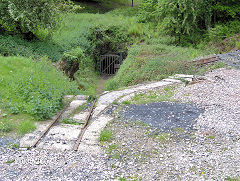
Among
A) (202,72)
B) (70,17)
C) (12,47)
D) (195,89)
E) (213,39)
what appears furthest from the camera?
(70,17)

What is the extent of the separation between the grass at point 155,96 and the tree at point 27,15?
808cm

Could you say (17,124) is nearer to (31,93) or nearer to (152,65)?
(31,93)

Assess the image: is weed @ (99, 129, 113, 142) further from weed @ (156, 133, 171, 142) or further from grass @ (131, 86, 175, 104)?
grass @ (131, 86, 175, 104)

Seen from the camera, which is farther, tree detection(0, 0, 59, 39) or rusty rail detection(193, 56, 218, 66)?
tree detection(0, 0, 59, 39)

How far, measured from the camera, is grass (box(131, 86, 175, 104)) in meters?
9.04

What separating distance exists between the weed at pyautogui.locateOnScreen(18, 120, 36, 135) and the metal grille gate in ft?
46.4

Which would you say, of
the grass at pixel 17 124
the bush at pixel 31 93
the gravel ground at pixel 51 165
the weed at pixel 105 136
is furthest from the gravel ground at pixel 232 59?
the grass at pixel 17 124

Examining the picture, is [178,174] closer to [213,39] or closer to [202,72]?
[202,72]

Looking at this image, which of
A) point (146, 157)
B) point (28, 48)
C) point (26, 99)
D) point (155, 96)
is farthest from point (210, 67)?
point (28, 48)

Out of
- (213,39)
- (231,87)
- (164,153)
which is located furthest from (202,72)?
(164,153)

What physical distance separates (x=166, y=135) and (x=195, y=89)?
3844mm

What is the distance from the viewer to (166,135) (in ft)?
21.6

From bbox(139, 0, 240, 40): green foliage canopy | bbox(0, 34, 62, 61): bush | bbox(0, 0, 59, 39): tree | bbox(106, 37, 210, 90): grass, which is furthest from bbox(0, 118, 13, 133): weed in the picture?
bbox(139, 0, 240, 40): green foliage canopy

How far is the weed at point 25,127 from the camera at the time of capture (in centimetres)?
664
